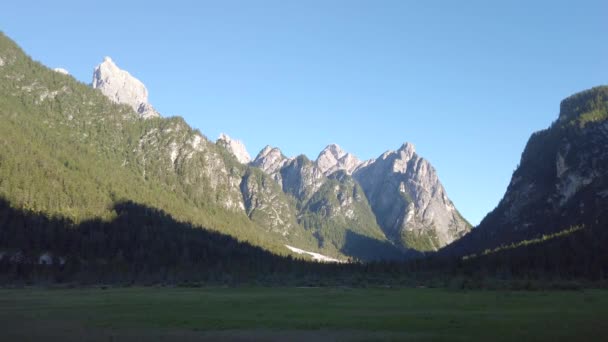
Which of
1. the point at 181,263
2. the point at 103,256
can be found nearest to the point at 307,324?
the point at 103,256

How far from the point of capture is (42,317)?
40688 mm

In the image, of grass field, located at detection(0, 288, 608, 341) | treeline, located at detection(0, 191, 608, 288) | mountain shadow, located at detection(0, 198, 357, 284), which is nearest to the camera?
grass field, located at detection(0, 288, 608, 341)

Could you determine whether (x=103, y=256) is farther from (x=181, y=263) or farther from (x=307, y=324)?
(x=307, y=324)

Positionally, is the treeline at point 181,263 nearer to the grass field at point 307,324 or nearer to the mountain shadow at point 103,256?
the mountain shadow at point 103,256

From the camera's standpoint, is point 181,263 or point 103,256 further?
point 181,263

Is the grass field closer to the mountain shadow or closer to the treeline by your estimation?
the treeline

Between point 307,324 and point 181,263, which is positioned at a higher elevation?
point 307,324

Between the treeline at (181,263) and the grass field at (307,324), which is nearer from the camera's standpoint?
the grass field at (307,324)

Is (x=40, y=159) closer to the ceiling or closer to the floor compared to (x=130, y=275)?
closer to the ceiling

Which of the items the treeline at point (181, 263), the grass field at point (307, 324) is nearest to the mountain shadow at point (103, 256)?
the treeline at point (181, 263)

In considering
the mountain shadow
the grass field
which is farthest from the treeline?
the grass field

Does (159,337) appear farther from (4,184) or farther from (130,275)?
(4,184)

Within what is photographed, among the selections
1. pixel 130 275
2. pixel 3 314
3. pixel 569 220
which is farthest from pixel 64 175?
pixel 569 220

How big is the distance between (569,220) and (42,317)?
199 m
